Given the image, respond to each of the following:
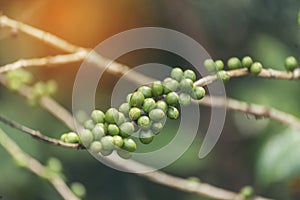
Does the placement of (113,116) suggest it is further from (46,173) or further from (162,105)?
(46,173)

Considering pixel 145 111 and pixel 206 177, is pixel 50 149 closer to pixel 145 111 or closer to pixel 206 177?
pixel 206 177

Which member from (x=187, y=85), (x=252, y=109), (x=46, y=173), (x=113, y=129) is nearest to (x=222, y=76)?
(x=187, y=85)

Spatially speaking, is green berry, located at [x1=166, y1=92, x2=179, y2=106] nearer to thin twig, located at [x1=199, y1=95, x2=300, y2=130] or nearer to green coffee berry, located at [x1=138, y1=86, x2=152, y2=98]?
green coffee berry, located at [x1=138, y1=86, x2=152, y2=98]

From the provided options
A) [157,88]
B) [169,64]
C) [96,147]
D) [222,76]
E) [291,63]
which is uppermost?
[169,64]

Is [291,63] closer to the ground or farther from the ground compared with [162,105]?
farther from the ground

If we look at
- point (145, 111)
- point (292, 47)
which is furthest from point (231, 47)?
point (145, 111)

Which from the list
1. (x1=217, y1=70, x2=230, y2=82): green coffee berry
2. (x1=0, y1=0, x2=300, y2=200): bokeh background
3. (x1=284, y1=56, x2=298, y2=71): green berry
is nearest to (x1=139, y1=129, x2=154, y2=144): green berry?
(x1=217, y1=70, x2=230, y2=82): green coffee berry

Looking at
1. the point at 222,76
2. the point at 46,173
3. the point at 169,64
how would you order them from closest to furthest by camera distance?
1. the point at 222,76
2. the point at 46,173
3. the point at 169,64
